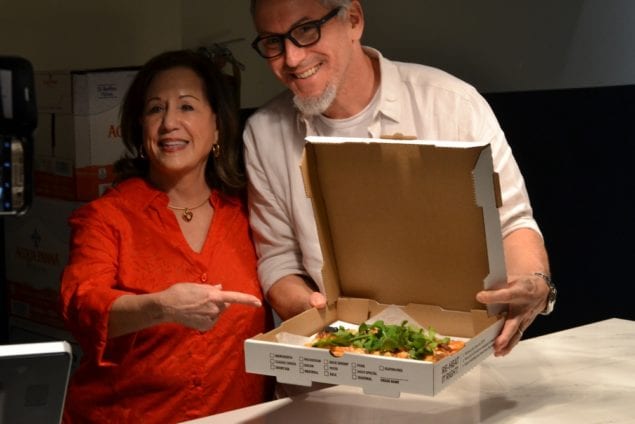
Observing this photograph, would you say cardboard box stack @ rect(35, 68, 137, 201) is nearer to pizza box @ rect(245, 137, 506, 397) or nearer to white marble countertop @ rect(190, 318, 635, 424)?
pizza box @ rect(245, 137, 506, 397)

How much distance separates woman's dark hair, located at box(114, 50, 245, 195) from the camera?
8.45 ft

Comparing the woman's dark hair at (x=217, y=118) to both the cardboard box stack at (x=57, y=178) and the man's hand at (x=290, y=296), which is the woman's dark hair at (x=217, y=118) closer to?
the man's hand at (x=290, y=296)

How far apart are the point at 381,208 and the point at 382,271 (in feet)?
0.53

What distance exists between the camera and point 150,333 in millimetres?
2420

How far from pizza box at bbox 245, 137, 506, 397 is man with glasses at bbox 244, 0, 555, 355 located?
14cm

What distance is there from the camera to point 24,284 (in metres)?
→ 4.15

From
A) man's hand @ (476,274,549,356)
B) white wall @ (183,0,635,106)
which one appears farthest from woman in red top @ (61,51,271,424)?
white wall @ (183,0,635,106)

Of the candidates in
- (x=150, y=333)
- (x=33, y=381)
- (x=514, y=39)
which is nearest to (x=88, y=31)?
(x=514, y=39)

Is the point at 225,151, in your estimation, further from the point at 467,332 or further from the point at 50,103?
the point at 50,103

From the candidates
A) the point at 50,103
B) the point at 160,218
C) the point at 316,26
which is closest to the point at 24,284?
the point at 50,103

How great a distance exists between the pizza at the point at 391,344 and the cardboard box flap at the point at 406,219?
0.20 meters

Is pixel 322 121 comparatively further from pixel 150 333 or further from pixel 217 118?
pixel 150 333

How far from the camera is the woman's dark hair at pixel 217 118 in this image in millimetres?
2574

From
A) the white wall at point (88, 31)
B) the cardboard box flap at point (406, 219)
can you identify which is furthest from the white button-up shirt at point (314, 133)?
the white wall at point (88, 31)
